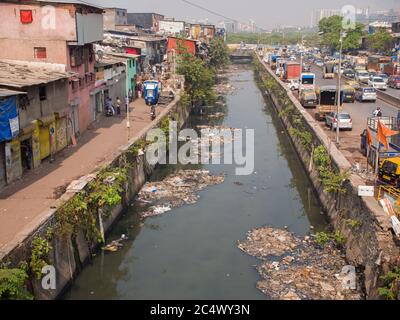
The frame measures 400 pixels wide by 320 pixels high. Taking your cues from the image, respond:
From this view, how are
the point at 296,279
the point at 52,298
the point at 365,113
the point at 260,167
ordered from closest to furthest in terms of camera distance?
the point at 52,298 → the point at 296,279 → the point at 260,167 → the point at 365,113

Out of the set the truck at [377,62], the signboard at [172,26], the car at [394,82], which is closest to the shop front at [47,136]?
the car at [394,82]

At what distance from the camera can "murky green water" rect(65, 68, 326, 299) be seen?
53.2 ft

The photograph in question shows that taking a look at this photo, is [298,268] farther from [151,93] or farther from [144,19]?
[144,19]

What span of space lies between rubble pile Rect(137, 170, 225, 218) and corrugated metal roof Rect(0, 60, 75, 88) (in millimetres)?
7175

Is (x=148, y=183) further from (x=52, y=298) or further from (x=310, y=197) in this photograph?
(x=52, y=298)

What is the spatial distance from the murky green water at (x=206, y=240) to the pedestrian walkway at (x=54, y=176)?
107 inches

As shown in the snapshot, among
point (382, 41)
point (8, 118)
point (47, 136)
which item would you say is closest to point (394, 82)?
point (382, 41)

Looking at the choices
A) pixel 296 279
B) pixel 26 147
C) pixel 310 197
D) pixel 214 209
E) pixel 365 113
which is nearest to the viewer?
pixel 296 279

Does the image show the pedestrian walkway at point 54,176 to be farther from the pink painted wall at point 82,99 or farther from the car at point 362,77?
the car at point 362,77

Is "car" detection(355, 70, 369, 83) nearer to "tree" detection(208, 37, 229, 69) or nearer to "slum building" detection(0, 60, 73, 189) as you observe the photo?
"tree" detection(208, 37, 229, 69)

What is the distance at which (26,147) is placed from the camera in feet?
68.6

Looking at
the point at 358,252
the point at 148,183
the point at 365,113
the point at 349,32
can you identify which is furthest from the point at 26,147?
the point at 349,32

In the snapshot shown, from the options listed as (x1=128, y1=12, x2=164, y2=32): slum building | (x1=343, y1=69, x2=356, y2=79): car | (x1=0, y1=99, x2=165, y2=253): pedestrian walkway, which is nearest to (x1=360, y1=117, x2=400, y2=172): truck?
(x1=0, y1=99, x2=165, y2=253): pedestrian walkway

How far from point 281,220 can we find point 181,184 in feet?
21.0
